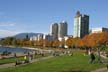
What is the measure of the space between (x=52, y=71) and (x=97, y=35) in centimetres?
12260

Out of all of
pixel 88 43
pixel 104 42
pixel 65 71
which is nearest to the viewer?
pixel 65 71

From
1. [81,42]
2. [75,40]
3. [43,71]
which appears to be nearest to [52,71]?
[43,71]

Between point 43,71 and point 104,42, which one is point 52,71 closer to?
point 43,71

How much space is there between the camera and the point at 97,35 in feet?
494

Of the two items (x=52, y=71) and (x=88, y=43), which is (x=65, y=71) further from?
(x=88, y=43)

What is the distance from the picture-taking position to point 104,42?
465 feet

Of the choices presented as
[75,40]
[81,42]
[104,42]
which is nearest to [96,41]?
[104,42]

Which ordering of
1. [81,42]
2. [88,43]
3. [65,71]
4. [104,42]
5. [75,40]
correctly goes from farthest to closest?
[75,40] → [81,42] → [88,43] → [104,42] → [65,71]

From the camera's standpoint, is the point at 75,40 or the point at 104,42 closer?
the point at 104,42

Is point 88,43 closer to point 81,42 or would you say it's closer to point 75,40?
point 81,42

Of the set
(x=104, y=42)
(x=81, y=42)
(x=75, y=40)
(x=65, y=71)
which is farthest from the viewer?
(x=75, y=40)

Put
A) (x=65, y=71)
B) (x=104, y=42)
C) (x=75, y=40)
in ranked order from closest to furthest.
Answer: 1. (x=65, y=71)
2. (x=104, y=42)
3. (x=75, y=40)

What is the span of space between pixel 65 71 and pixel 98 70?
358 cm

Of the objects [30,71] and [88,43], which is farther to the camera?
[88,43]
